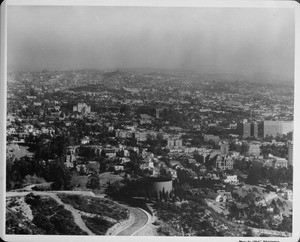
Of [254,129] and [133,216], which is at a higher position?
[254,129]

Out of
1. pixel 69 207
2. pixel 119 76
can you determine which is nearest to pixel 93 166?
pixel 69 207

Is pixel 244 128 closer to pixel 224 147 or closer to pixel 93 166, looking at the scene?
pixel 224 147

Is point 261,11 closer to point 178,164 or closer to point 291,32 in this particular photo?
point 291,32

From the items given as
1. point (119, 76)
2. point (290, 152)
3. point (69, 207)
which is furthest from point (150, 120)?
point (290, 152)

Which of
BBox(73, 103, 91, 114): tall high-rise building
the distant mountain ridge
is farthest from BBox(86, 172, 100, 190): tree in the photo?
the distant mountain ridge

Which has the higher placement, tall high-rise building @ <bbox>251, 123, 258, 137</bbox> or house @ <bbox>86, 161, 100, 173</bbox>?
tall high-rise building @ <bbox>251, 123, 258, 137</bbox>

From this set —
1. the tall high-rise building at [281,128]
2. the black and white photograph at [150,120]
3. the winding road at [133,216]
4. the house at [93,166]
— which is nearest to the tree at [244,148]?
the black and white photograph at [150,120]

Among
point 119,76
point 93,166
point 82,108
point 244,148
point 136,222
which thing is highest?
point 119,76

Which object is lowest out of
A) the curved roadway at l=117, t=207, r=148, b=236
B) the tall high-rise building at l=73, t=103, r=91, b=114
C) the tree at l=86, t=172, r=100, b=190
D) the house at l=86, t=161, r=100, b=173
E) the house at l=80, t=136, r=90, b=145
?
the curved roadway at l=117, t=207, r=148, b=236

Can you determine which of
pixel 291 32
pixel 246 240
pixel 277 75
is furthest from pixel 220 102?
pixel 246 240

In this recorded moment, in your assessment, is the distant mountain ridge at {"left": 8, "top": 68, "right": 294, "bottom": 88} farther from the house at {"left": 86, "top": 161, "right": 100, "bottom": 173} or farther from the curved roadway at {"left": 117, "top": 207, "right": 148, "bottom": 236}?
the curved roadway at {"left": 117, "top": 207, "right": 148, "bottom": 236}
